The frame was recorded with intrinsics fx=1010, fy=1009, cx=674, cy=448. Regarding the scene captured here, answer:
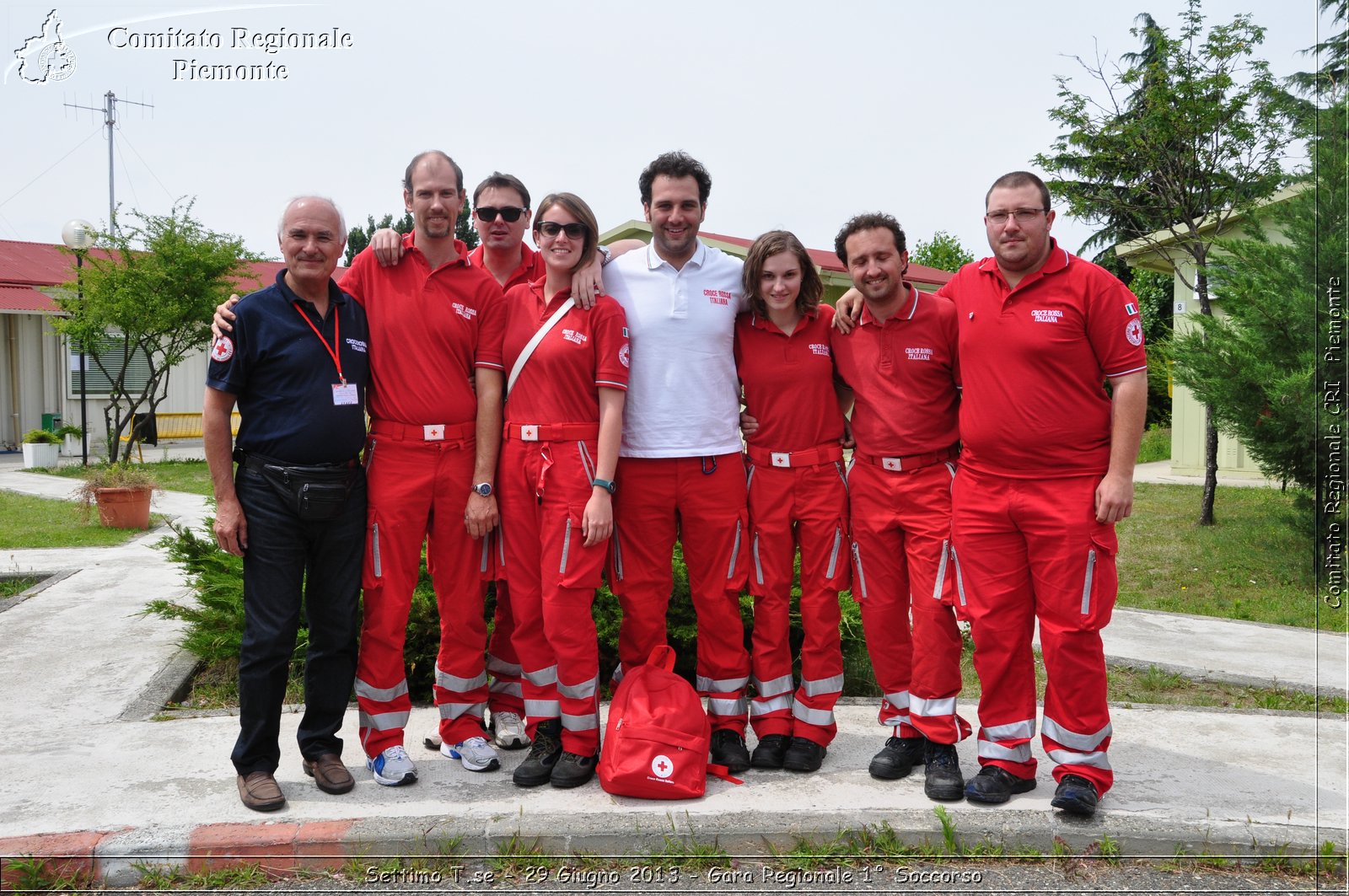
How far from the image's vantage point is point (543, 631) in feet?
14.3

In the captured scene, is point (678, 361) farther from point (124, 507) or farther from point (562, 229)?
point (124, 507)

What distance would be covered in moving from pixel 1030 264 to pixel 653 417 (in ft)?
5.42

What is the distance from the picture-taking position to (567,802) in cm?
403

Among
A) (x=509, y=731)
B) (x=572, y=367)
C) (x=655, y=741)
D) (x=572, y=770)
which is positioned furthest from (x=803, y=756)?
(x=572, y=367)

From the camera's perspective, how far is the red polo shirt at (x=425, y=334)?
4227 millimetres

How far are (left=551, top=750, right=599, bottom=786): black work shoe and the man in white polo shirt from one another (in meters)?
0.48

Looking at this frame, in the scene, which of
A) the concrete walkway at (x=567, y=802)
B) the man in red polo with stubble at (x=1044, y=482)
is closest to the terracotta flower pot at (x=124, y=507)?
the concrete walkway at (x=567, y=802)

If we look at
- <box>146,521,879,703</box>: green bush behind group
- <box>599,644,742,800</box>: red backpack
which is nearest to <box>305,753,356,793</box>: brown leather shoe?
<box>599,644,742,800</box>: red backpack

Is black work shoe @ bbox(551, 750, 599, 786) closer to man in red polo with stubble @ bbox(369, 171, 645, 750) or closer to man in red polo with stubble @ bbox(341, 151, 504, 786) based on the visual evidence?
man in red polo with stubble @ bbox(341, 151, 504, 786)

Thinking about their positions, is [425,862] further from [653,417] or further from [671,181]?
[671,181]

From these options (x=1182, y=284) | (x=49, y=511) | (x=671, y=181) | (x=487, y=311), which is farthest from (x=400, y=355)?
(x=1182, y=284)

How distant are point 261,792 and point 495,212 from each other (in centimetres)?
264

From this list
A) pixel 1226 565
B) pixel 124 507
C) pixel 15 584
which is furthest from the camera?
pixel 124 507

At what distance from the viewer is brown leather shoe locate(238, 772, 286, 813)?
392 cm
